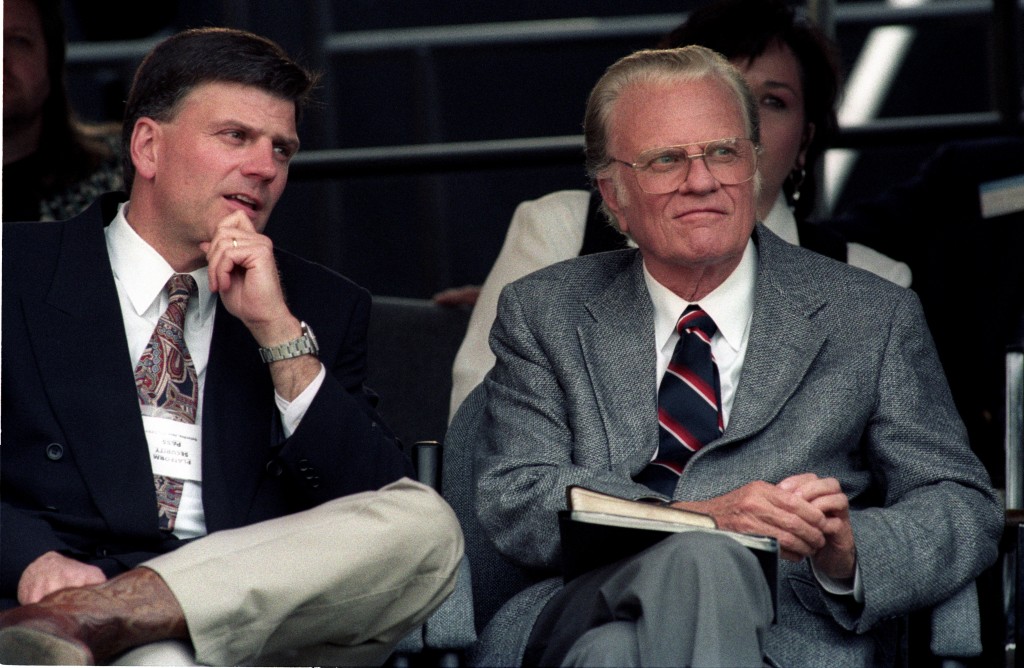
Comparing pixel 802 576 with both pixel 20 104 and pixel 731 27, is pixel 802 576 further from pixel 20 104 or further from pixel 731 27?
pixel 20 104

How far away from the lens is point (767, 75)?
13.1 feet

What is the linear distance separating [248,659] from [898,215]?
98.3 inches

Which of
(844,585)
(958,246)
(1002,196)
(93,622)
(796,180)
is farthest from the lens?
(958,246)

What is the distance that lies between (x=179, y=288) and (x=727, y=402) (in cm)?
110

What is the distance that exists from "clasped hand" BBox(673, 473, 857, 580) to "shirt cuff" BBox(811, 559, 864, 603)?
21 mm

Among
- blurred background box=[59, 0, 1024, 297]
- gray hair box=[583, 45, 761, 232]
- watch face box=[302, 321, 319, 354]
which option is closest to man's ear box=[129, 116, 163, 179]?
watch face box=[302, 321, 319, 354]

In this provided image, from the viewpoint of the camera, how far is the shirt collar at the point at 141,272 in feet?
10.4

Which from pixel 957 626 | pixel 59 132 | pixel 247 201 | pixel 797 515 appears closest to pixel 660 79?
pixel 247 201

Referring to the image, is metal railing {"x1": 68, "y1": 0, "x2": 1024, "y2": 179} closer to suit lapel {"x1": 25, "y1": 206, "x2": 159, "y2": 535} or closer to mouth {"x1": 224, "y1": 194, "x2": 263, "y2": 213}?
mouth {"x1": 224, "y1": 194, "x2": 263, "y2": 213}

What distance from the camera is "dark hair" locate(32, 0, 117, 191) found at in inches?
174

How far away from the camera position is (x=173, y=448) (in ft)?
10.1

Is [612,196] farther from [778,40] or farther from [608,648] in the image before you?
[608,648]

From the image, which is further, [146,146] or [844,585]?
[146,146]

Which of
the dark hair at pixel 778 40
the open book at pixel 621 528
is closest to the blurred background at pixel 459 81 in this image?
the dark hair at pixel 778 40
